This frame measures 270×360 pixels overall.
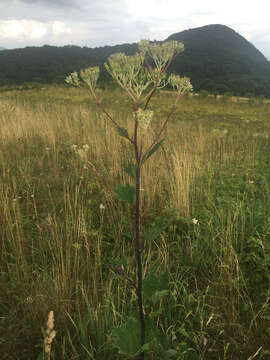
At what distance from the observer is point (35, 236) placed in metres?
2.34

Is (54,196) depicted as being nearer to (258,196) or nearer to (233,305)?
(233,305)

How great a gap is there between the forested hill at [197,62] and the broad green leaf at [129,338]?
29.2 ft

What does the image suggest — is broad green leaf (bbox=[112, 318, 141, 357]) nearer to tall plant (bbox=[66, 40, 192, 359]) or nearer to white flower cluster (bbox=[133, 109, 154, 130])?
tall plant (bbox=[66, 40, 192, 359])

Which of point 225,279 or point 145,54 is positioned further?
point 225,279

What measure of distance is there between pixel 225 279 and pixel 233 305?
8.2 inches

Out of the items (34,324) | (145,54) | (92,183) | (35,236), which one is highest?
(145,54)

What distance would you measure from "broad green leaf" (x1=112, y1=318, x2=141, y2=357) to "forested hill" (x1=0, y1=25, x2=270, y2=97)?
889 cm

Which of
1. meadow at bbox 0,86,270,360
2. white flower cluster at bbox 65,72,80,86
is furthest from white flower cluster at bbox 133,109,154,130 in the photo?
white flower cluster at bbox 65,72,80,86

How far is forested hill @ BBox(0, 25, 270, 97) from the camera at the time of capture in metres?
38.1

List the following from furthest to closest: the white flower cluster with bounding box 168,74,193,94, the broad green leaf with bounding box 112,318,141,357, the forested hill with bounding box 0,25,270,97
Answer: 1. the forested hill with bounding box 0,25,270,97
2. the white flower cluster with bounding box 168,74,193,94
3. the broad green leaf with bounding box 112,318,141,357

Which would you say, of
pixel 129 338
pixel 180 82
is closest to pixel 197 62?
pixel 180 82

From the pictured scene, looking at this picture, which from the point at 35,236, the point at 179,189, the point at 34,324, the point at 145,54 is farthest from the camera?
the point at 179,189

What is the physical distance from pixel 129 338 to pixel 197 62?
73728mm

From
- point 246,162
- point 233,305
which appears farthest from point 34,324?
point 246,162
